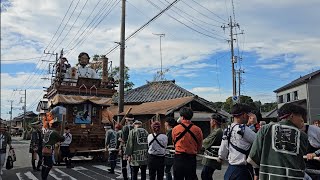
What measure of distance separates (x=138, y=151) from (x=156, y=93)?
2368cm

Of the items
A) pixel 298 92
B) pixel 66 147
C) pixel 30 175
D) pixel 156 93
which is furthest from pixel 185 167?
pixel 298 92

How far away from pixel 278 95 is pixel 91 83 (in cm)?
3846

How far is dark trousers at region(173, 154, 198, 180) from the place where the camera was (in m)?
6.42

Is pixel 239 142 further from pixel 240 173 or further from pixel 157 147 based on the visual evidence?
pixel 157 147

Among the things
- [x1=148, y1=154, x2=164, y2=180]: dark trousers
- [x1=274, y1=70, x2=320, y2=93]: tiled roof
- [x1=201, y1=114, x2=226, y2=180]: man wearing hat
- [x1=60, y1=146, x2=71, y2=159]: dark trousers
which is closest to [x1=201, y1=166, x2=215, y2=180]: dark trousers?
[x1=201, y1=114, x2=226, y2=180]: man wearing hat

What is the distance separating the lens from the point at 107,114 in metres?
18.0

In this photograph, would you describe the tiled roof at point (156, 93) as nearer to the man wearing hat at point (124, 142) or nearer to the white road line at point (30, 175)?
the white road line at point (30, 175)

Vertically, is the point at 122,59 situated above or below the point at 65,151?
above

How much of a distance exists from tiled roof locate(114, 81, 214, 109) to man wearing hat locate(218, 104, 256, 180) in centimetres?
2464

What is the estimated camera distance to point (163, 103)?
69.0ft

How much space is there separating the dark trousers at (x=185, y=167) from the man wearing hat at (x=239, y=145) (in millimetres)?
1522

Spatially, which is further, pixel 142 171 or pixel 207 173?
pixel 142 171

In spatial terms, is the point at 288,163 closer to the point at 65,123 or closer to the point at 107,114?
the point at 65,123

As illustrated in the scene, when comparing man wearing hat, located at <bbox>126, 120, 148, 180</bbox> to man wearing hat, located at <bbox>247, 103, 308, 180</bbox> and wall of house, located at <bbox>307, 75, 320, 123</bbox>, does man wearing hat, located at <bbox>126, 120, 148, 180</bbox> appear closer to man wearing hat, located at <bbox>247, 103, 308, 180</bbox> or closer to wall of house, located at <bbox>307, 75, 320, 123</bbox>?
man wearing hat, located at <bbox>247, 103, 308, 180</bbox>
